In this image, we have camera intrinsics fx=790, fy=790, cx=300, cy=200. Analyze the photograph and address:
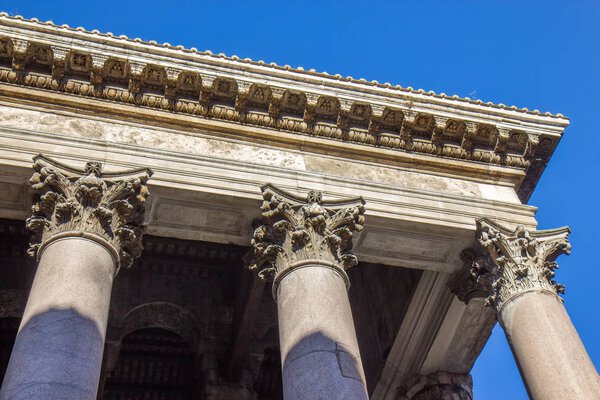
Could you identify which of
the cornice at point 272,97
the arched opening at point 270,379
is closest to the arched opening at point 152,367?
the arched opening at point 270,379

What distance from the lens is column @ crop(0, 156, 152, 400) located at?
28.9 feet

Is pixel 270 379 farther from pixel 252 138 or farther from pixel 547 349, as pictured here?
pixel 547 349

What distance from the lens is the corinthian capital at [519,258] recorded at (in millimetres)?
12391

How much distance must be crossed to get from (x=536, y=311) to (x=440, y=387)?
3.80 metres

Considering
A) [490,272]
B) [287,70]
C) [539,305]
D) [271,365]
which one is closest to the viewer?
[539,305]

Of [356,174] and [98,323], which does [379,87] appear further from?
[98,323]

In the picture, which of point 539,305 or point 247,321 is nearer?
point 539,305

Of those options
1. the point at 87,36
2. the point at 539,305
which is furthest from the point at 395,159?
the point at 87,36

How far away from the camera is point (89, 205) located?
1120cm

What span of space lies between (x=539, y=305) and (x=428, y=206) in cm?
247

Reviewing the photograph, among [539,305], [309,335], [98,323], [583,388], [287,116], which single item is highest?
[287,116]

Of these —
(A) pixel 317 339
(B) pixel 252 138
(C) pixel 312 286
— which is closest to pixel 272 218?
(C) pixel 312 286

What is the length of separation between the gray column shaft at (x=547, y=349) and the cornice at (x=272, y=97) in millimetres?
3362

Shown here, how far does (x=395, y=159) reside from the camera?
1408cm
